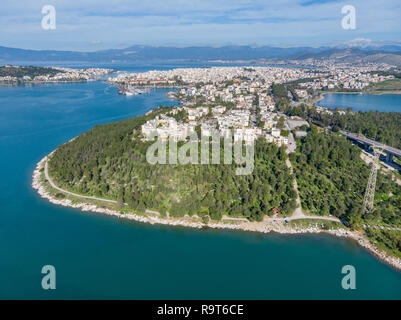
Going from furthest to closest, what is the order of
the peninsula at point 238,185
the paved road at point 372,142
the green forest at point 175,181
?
1. the paved road at point 372,142
2. the green forest at point 175,181
3. the peninsula at point 238,185

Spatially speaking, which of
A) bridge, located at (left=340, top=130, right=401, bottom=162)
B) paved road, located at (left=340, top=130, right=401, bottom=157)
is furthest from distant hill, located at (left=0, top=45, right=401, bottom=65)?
bridge, located at (left=340, top=130, right=401, bottom=162)

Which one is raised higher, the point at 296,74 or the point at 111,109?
the point at 296,74

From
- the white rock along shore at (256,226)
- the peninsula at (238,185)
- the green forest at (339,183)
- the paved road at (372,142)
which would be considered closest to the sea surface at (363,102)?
the paved road at (372,142)

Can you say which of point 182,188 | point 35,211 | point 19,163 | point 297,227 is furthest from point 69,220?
point 297,227

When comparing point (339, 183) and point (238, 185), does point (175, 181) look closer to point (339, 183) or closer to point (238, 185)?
point (238, 185)

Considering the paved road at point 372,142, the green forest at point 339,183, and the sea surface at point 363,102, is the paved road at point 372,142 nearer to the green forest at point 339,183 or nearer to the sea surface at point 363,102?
the green forest at point 339,183

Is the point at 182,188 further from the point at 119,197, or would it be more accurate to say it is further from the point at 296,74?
the point at 296,74

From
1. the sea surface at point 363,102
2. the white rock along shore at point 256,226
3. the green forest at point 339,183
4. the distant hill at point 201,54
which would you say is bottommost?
the white rock along shore at point 256,226
